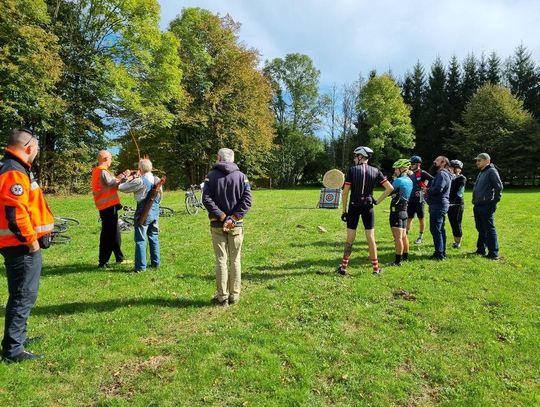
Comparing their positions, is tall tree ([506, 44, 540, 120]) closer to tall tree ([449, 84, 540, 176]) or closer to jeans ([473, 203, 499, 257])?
tall tree ([449, 84, 540, 176])

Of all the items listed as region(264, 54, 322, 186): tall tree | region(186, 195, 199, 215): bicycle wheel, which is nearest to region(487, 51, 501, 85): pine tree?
region(264, 54, 322, 186): tall tree

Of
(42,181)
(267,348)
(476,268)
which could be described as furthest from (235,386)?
(42,181)

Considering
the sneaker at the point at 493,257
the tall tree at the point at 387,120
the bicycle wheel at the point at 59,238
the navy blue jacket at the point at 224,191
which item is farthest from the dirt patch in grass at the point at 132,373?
the tall tree at the point at 387,120

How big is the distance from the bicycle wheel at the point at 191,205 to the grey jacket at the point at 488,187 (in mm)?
10340

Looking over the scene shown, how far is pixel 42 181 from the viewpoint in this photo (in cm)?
2281

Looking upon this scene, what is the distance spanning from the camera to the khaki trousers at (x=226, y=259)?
575 centimetres

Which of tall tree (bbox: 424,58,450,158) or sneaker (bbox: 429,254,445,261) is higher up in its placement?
tall tree (bbox: 424,58,450,158)

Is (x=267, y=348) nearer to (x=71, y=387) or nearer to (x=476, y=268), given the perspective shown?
(x=71, y=387)

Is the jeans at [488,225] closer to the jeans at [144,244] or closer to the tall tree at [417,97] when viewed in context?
the jeans at [144,244]

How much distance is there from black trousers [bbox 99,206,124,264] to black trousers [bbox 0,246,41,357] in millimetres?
3325

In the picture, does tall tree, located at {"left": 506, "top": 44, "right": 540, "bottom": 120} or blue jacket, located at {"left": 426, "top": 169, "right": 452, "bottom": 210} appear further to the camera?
tall tree, located at {"left": 506, "top": 44, "right": 540, "bottom": 120}

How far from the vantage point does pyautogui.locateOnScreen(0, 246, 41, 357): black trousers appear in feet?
13.7

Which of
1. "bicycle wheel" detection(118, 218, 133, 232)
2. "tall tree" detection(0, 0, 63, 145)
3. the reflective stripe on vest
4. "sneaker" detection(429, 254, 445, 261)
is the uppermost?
"tall tree" detection(0, 0, 63, 145)

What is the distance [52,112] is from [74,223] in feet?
35.4
